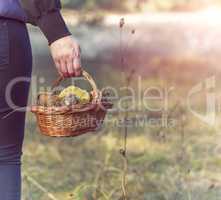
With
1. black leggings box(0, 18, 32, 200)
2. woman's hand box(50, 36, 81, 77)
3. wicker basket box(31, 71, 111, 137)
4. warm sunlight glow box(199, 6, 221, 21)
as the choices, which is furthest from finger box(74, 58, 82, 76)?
warm sunlight glow box(199, 6, 221, 21)

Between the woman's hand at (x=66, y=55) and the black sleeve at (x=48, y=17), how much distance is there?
20mm

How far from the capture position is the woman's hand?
1667 mm

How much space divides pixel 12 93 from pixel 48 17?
23cm

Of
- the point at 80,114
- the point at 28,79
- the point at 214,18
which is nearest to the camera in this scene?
the point at 28,79

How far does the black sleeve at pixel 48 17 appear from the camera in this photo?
167 cm

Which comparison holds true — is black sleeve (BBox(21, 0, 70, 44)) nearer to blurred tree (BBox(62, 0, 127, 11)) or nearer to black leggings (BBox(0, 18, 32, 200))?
black leggings (BBox(0, 18, 32, 200))

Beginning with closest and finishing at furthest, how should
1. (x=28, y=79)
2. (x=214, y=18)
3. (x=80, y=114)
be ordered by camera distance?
(x=28, y=79)
(x=80, y=114)
(x=214, y=18)

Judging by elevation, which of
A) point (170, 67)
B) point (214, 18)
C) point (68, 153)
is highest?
point (214, 18)

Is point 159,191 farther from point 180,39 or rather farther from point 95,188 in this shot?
point 180,39

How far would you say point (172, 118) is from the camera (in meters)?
2.93

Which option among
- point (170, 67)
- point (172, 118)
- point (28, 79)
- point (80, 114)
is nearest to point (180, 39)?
point (170, 67)

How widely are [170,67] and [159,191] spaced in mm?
596

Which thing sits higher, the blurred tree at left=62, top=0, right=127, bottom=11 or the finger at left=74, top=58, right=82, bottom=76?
the blurred tree at left=62, top=0, right=127, bottom=11

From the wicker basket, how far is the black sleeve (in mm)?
443
